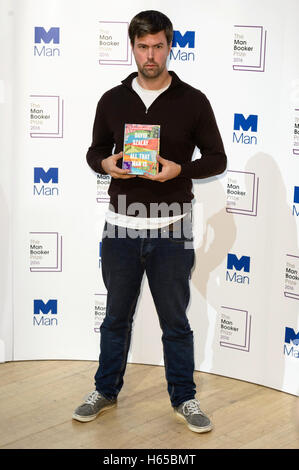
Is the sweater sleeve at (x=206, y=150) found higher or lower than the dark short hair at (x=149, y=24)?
lower

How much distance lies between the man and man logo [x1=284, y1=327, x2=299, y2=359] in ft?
2.14

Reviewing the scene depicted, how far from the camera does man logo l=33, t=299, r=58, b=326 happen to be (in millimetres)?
4102

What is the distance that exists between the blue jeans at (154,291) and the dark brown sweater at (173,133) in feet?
0.53

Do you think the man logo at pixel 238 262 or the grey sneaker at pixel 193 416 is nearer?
the grey sneaker at pixel 193 416

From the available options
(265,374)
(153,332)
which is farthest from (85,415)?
(265,374)

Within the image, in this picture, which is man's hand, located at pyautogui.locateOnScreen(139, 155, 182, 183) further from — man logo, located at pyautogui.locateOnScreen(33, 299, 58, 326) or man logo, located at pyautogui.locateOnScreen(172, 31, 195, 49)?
man logo, located at pyautogui.locateOnScreen(33, 299, 58, 326)

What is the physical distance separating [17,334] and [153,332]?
78 centimetres

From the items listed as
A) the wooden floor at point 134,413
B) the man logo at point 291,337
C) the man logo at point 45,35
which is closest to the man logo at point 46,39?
the man logo at point 45,35

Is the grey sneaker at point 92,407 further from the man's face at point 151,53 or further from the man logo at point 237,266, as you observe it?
the man's face at point 151,53

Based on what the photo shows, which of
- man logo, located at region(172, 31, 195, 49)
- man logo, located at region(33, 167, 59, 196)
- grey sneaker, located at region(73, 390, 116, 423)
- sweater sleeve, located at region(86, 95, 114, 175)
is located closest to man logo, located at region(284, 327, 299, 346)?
grey sneaker, located at region(73, 390, 116, 423)

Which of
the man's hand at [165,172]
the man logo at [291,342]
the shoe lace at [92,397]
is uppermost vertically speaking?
the man's hand at [165,172]

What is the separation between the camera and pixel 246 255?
385 centimetres

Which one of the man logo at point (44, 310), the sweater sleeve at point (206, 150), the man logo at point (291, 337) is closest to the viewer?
the sweater sleeve at point (206, 150)

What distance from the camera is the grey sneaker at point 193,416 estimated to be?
3.33m
